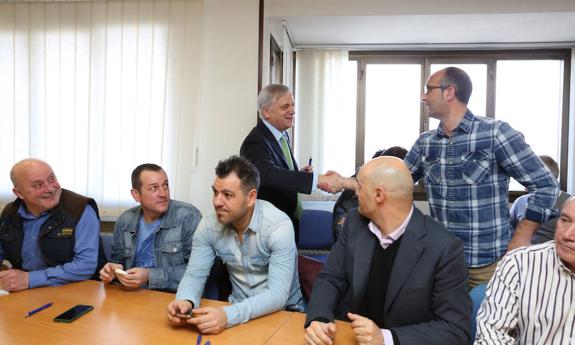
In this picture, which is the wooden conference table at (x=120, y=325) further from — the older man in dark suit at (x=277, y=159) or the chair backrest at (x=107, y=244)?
the older man in dark suit at (x=277, y=159)

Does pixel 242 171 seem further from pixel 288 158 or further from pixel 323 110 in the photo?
pixel 323 110

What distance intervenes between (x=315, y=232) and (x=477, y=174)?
177 centimetres

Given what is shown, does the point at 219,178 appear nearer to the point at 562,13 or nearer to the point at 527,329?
the point at 527,329

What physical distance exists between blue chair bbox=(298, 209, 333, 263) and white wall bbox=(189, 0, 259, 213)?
2.77ft

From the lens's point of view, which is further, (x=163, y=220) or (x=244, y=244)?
(x=163, y=220)

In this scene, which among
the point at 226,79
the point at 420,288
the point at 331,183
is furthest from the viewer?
the point at 226,79

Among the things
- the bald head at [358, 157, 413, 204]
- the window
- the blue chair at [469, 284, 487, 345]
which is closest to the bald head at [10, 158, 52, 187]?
the bald head at [358, 157, 413, 204]

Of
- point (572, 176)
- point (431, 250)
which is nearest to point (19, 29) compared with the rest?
point (431, 250)

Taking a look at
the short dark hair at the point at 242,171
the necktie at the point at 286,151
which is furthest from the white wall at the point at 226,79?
the short dark hair at the point at 242,171

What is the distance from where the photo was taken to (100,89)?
3.78 meters

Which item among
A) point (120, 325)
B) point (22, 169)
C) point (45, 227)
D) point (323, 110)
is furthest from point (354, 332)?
point (323, 110)

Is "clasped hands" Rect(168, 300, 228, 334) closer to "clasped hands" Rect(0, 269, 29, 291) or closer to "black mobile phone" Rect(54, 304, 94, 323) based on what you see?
"black mobile phone" Rect(54, 304, 94, 323)

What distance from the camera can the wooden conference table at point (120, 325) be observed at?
144 cm

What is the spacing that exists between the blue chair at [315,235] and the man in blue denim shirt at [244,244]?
61.2 inches
